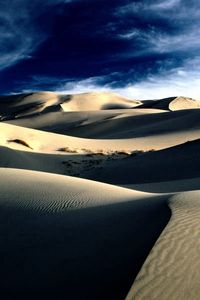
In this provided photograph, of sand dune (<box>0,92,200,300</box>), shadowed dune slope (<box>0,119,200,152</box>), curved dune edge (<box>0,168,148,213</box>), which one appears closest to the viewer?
sand dune (<box>0,92,200,300</box>)

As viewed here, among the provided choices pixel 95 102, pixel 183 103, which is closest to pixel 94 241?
pixel 183 103

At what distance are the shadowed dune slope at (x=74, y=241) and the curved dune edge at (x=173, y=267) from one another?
7cm

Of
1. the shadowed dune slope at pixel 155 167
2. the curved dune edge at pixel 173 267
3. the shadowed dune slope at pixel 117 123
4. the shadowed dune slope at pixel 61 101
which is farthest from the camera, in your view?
the shadowed dune slope at pixel 61 101

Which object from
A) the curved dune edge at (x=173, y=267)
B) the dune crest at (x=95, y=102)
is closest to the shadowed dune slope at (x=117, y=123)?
the curved dune edge at (x=173, y=267)

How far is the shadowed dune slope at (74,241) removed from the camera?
2527mm

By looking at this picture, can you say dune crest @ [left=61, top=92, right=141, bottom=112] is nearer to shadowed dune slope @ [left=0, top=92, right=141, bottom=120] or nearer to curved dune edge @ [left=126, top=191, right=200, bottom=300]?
shadowed dune slope @ [left=0, top=92, right=141, bottom=120]

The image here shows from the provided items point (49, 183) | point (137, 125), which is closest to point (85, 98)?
point (137, 125)

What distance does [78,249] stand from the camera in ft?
10.0

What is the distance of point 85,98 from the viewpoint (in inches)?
2694

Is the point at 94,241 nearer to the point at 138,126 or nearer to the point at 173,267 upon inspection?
the point at 173,267

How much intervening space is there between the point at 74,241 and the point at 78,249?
0.64 feet

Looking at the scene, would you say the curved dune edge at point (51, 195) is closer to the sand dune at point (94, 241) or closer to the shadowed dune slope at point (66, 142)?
the sand dune at point (94, 241)

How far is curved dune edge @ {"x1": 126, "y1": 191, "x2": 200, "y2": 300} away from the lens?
2254 mm

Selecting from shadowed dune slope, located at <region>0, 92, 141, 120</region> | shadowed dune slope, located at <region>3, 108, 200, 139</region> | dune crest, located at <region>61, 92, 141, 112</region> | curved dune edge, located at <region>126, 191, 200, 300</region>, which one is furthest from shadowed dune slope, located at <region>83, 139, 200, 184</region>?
dune crest, located at <region>61, 92, 141, 112</region>
